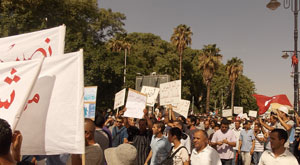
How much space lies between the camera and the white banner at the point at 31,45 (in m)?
3.69

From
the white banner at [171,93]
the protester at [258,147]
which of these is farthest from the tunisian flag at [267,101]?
the white banner at [171,93]

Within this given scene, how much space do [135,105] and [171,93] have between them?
76.5 inches

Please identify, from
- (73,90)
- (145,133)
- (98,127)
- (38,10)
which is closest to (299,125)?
(145,133)

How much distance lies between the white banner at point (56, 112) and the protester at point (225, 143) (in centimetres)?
545

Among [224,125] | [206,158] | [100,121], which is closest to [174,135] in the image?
[206,158]

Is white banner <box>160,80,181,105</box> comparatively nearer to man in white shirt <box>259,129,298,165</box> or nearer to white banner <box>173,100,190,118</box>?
white banner <box>173,100,190,118</box>

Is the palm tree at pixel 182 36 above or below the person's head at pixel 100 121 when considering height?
above

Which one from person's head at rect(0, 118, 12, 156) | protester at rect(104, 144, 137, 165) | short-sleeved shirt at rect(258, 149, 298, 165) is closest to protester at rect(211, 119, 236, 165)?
short-sleeved shirt at rect(258, 149, 298, 165)

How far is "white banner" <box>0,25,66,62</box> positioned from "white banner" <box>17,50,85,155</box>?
68cm

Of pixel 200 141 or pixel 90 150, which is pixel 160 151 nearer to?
pixel 200 141

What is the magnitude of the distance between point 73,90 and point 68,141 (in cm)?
47

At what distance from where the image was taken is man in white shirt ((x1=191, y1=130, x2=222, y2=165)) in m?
4.39

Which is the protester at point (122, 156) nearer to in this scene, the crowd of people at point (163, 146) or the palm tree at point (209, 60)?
the crowd of people at point (163, 146)

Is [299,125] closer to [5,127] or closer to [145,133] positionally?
[145,133]
